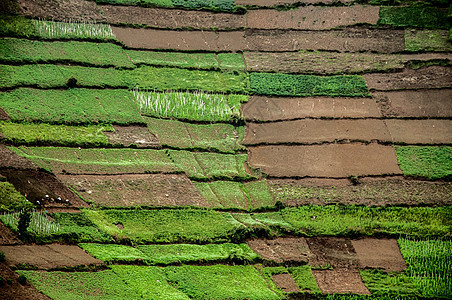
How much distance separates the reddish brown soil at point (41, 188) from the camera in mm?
25375

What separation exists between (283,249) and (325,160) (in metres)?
7.34

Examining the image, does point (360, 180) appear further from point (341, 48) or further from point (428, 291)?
point (341, 48)

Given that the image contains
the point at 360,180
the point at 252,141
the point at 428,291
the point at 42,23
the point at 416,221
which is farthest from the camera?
the point at 42,23

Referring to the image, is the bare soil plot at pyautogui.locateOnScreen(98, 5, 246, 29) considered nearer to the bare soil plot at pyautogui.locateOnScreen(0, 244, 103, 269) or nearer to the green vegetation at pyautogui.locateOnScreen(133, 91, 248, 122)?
the green vegetation at pyautogui.locateOnScreen(133, 91, 248, 122)

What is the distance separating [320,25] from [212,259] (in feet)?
74.7

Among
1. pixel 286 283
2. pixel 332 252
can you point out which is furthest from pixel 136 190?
pixel 332 252

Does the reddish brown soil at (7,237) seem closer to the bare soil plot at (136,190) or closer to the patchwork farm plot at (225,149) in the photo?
the patchwork farm plot at (225,149)

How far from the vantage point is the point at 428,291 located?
2430cm

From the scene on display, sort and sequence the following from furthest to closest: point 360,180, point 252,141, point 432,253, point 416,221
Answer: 1. point 252,141
2. point 360,180
3. point 416,221
4. point 432,253

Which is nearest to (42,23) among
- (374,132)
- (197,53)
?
(197,53)

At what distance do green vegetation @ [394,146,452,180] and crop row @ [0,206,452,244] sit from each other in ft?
8.17

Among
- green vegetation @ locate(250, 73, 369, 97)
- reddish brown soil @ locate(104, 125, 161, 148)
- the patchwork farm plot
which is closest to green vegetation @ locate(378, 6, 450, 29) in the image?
the patchwork farm plot

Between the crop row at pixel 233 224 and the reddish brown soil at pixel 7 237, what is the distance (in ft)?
1.13

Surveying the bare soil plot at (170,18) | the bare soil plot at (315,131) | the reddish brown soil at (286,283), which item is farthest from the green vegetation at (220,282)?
the bare soil plot at (170,18)
